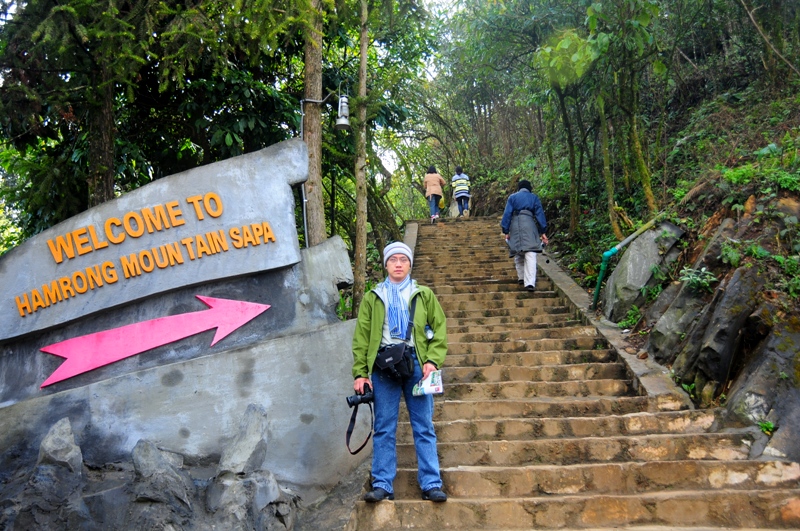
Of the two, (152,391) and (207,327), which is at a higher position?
(207,327)

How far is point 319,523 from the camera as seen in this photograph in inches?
175

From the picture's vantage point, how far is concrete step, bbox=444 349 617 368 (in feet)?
21.6

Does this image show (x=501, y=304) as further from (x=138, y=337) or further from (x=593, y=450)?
(x=138, y=337)

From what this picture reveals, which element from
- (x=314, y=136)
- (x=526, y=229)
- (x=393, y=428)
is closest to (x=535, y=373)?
(x=393, y=428)

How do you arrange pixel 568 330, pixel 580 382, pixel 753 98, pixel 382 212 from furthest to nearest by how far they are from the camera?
1. pixel 753 98
2. pixel 382 212
3. pixel 568 330
4. pixel 580 382

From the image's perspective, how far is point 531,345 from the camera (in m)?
7.04

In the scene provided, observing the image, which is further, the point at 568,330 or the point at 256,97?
the point at 256,97

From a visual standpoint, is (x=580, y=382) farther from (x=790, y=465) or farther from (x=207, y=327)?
(x=207, y=327)

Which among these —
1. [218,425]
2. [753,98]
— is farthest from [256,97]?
[753,98]

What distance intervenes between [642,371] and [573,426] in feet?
3.76

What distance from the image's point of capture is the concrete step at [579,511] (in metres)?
4.02

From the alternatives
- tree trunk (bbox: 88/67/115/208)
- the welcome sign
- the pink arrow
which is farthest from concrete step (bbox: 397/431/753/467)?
tree trunk (bbox: 88/67/115/208)

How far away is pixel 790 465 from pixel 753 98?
8.03m

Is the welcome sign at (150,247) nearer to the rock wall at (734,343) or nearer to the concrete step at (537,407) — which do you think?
the concrete step at (537,407)
